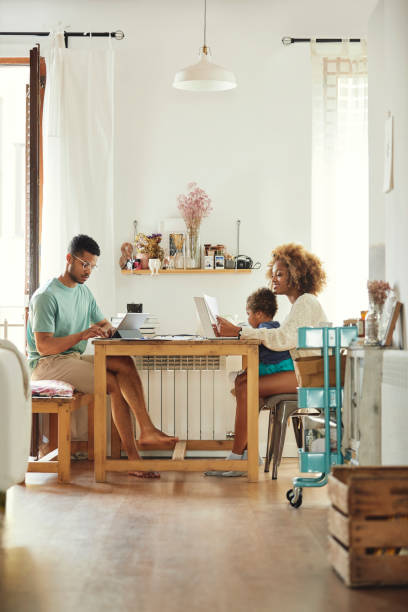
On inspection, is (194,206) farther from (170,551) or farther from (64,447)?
(170,551)

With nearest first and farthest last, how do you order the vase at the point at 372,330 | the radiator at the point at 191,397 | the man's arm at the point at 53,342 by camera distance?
the vase at the point at 372,330, the man's arm at the point at 53,342, the radiator at the point at 191,397

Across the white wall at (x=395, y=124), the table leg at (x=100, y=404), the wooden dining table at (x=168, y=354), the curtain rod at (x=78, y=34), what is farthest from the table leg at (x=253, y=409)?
the curtain rod at (x=78, y=34)

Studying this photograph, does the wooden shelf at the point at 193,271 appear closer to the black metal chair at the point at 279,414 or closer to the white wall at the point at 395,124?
the black metal chair at the point at 279,414

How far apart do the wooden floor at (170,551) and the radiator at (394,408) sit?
1.32ft

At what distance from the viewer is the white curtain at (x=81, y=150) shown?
203 inches

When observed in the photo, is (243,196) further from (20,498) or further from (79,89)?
(20,498)

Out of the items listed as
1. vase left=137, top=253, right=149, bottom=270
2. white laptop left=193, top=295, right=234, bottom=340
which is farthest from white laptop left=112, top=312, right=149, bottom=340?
vase left=137, top=253, right=149, bottom=270

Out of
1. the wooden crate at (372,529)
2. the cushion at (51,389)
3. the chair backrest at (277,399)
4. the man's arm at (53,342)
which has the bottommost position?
the wooden crate at (372,529)

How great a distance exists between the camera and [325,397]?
3.37m

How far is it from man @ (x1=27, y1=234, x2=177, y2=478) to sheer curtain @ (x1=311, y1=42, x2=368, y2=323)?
1484 mm

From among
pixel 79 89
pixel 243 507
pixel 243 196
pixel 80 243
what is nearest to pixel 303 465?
pixel 243 507

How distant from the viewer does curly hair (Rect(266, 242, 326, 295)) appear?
14.3 ft

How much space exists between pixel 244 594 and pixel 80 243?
2823mm

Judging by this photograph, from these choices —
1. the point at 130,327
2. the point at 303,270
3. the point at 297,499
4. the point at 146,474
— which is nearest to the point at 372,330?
the point at 297,499
